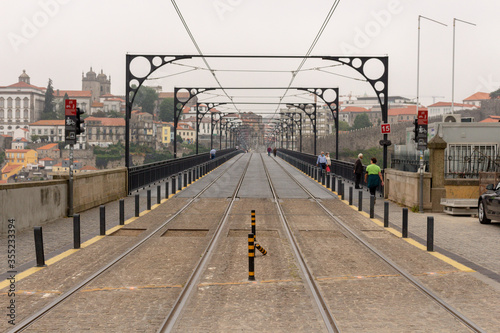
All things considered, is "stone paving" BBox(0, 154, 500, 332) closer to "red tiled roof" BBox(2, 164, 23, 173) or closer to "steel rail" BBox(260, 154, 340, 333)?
"steel rail" BBox(260, 154, 340, 333)

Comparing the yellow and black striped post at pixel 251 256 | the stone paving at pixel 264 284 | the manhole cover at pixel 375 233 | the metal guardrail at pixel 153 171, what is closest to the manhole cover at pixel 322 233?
the stone paving at pixel 264 284

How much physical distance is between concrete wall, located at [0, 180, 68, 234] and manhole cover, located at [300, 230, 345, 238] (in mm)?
6827

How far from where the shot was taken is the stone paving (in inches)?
270

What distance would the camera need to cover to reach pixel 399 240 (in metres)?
13.5

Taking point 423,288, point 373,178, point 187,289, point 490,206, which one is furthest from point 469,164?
point 187,289

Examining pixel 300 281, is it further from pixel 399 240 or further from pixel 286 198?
pixel 286 198

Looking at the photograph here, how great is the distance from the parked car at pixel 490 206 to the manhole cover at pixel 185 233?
25.0 feet

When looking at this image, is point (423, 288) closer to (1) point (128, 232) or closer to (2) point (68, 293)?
(2) point (68, 293)

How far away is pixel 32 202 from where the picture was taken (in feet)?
49.1

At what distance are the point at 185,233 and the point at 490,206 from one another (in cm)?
824

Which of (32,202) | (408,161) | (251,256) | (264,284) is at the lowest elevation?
(264,284)

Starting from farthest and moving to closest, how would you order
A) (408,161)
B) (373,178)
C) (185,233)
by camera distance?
(408,161) < (373,178) < (185,233)

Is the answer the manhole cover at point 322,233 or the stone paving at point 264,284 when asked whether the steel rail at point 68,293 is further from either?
the manhole cover at point 322,233

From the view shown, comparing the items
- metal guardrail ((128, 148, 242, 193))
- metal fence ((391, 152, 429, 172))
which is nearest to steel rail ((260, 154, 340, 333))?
metal fence ((391, 152, 429, 172))
